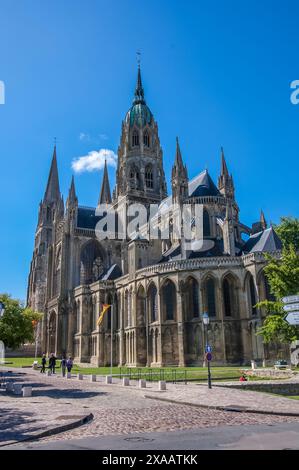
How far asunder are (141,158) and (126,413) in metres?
67.4

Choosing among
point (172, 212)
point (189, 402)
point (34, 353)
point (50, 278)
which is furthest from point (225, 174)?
point (34, 353)

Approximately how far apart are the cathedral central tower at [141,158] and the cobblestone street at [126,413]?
59.6 meters

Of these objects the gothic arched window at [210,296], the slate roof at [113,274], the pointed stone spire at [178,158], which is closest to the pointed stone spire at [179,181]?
the pointed stone spire at [178,158]

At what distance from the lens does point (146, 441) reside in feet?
28.4

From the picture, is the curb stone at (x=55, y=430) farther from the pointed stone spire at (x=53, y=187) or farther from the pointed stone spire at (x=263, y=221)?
the pointed stone spire at (x=53, y=187)

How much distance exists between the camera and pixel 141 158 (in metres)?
77.6

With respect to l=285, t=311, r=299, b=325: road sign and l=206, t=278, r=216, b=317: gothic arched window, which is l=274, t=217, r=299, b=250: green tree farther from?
l=285, t=311, r=299, b=325: road sign

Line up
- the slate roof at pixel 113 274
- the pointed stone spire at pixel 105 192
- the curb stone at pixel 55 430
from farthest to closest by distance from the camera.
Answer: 1. the pointed stone spire at pixel 105 192
2. the slate roof at pixel 113 274
3. the curb stone at pixel 55 430

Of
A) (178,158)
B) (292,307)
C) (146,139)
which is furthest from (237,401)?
(146,139)

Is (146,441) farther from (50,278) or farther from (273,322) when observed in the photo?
(50,278)

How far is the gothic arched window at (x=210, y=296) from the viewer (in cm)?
4241

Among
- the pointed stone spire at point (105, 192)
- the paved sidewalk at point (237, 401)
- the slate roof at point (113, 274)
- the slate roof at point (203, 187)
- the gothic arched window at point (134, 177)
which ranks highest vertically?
the pointed stone spire at point (105, 192)

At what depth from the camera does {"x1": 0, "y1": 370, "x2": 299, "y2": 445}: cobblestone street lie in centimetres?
1034
